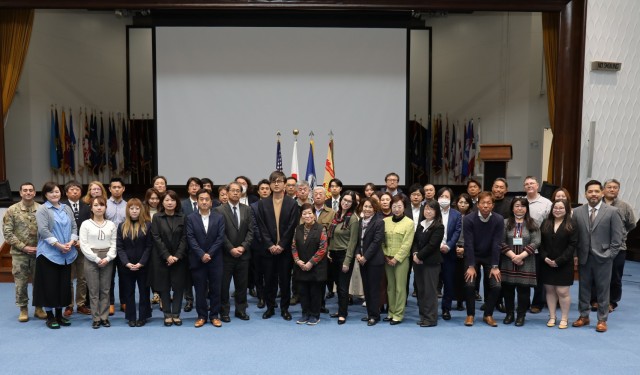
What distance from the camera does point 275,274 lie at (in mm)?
6414

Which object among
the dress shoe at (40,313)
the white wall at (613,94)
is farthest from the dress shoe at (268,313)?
the white wall at (613,94)

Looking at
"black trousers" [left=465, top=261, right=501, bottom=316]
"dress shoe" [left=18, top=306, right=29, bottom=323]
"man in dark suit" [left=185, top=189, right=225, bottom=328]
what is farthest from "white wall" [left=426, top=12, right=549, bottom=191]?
"dress shoe" [left=18, top=306, right=29, bottom=323]

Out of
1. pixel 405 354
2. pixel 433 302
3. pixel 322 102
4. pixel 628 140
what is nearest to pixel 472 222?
pixel 433 302

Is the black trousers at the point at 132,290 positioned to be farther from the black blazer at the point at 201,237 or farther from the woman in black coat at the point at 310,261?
the woman in black coat at the point at 310,261

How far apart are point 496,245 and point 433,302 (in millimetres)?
873

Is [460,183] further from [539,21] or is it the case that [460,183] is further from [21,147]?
[21,147]

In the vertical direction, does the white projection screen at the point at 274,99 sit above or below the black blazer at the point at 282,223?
above

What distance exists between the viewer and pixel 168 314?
19.8ft

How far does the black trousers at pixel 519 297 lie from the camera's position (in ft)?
19.8

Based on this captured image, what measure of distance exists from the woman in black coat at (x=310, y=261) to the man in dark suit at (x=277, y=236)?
7.7 inches

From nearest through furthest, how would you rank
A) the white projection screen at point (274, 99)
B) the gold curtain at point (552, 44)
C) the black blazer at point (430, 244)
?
the black blazer at point (430, 244) → the gold curtain at point (552, 44) → the white projection screen at point (274, 99)

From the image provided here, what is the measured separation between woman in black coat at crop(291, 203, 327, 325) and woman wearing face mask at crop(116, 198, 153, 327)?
1.54m

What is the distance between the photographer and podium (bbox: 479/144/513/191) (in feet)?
32.4

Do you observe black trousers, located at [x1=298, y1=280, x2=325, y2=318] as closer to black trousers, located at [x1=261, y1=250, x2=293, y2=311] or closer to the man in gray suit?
black trousers, located at [x1=261, y1=250, x2=293, y2=311]
